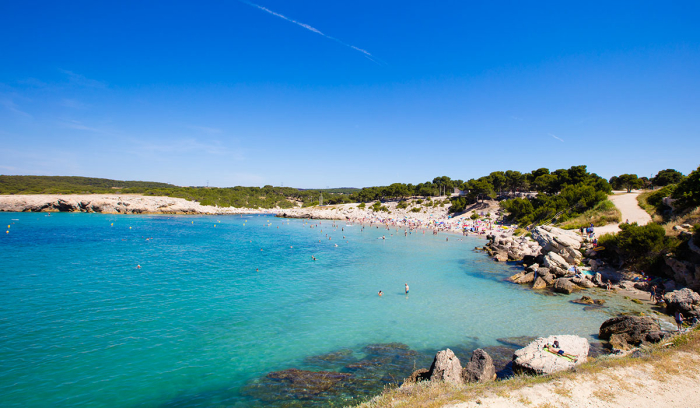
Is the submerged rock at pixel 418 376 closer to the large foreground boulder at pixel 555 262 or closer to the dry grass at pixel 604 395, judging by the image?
the dry grass at pixel 604 395

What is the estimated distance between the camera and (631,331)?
576 inches

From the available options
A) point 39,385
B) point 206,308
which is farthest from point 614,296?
point 39,385

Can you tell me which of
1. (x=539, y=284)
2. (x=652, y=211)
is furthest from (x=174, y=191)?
(x=652, y=211)

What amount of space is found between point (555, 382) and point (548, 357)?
255 cm

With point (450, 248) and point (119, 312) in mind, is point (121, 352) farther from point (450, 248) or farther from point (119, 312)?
point (450, 248)

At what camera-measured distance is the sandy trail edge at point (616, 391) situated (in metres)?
8.15

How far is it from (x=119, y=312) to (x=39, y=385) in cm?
753

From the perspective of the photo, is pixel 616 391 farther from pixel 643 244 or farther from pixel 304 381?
pixel 643 244

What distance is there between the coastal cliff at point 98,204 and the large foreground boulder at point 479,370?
403 ft

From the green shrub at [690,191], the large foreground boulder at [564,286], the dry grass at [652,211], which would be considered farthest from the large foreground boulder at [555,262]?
the dry grass at [652,211]

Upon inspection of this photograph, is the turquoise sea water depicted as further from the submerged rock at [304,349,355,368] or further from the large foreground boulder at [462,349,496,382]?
the large foreground boulder at [462,349,496,382]

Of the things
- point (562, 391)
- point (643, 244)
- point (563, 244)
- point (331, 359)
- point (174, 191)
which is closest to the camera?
point (562, 391)

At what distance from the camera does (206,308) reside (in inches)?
789

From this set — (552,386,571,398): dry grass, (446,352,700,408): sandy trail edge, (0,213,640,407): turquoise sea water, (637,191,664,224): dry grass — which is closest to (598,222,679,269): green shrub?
(637,191,664,224): dry grass
